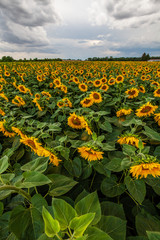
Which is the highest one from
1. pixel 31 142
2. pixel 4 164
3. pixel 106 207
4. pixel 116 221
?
pixel 4 164

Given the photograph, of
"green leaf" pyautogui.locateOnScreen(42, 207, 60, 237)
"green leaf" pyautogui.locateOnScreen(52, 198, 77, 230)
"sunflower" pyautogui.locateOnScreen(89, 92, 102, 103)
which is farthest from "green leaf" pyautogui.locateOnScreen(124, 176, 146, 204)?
"sunflower" pyautogui.locateOnScreen(89, 92, 102, 103)

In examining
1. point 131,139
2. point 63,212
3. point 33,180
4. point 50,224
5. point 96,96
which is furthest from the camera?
point 96,96

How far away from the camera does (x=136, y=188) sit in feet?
3.13

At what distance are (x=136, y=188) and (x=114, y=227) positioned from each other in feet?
1.12

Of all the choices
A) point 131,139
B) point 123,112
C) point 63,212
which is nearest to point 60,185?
point 63,212

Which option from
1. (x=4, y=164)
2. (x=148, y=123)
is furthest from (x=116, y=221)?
(x=148, y=123)

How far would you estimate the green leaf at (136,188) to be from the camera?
913 mm

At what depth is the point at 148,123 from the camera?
194 cm

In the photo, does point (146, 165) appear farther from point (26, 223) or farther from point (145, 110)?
point (145, 110)

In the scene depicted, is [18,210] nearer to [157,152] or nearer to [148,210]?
[148,210]

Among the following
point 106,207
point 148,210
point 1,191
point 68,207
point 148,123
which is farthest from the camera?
point 148,123

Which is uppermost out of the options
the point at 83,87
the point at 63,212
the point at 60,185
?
the point at 83,87

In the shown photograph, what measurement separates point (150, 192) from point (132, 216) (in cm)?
31

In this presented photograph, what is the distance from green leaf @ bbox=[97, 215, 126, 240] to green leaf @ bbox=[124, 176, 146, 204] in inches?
10.2
